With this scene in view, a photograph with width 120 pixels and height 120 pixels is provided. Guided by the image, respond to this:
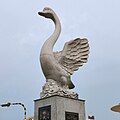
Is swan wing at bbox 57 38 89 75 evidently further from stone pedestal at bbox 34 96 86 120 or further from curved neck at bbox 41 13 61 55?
stone pedestal at bbox 34 96 86 120

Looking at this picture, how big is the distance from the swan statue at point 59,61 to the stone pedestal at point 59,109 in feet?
0.88

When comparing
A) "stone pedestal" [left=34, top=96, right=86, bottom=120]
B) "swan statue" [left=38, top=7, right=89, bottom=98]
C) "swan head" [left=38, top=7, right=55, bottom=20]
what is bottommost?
"stone pedestal" [left=34, top=96, right=86, bottom=120]

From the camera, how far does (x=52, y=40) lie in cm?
1198

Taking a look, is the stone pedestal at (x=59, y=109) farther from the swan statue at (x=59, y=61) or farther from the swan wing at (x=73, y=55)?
the swan wing at (x=73, y=55)

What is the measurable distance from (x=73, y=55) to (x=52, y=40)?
43.8 inches

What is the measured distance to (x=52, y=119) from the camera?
10.2m

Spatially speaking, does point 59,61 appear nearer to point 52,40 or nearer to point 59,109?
point 52,40

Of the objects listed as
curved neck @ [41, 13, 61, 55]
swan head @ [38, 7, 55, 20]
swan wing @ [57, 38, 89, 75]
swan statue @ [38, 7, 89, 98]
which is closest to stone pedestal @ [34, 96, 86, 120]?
swan statue @ [38, 7, 89, 98]

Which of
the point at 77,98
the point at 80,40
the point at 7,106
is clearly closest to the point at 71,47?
the point at 80,40

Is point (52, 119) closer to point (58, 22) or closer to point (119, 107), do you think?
point (119, 107)

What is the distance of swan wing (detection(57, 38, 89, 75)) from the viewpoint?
38.8ft

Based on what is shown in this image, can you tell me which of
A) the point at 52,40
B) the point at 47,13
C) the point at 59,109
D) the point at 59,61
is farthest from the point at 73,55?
the point at 59,109

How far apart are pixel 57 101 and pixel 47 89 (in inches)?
32.7

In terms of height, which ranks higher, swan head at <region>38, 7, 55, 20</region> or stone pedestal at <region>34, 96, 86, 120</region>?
swan head at <region>38, 7, 55, 20</region>
